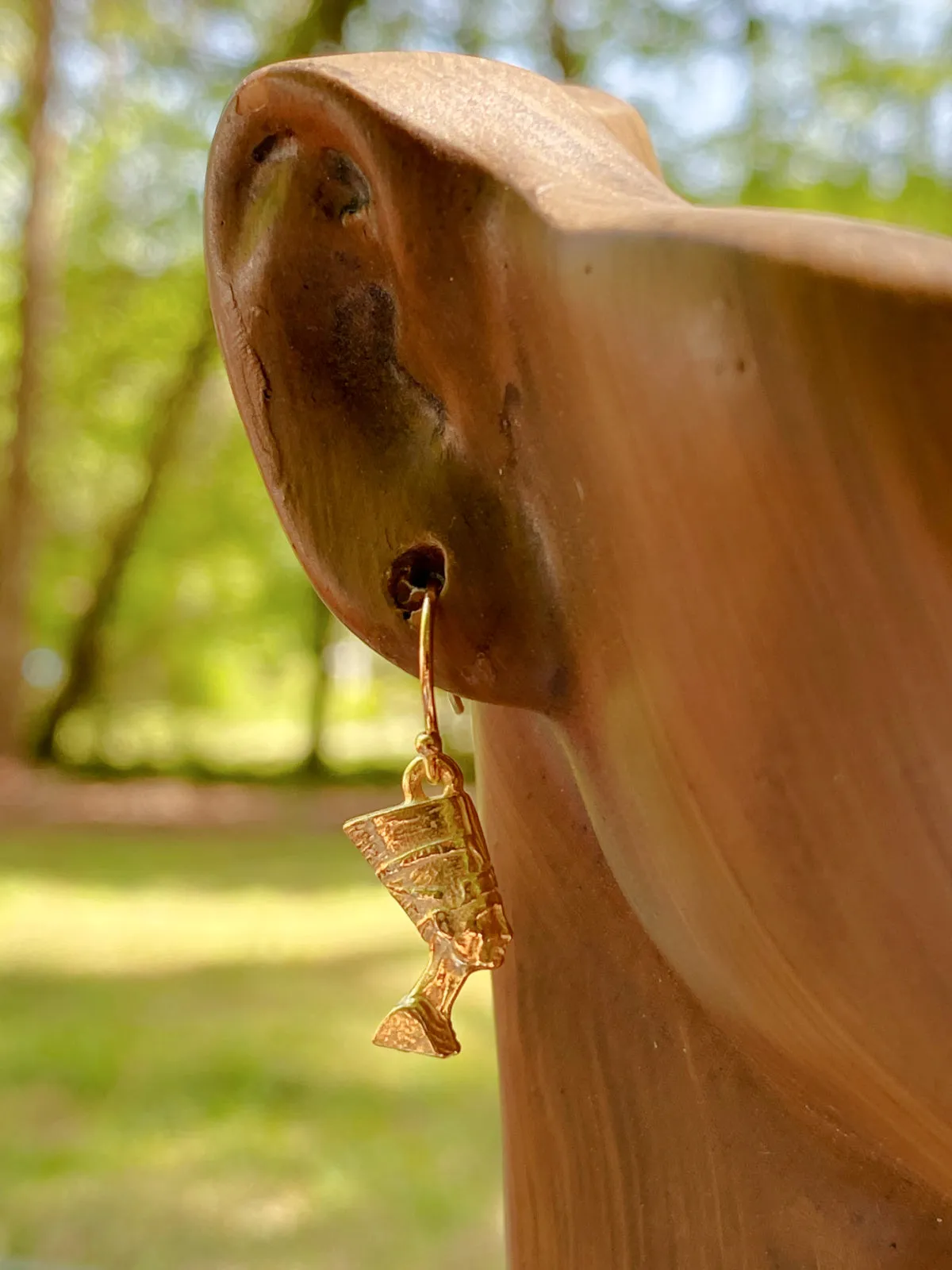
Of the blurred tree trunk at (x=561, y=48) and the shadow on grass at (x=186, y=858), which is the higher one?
the blurred tree trunk at (x=561, y=48)

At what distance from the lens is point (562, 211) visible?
1.13ft

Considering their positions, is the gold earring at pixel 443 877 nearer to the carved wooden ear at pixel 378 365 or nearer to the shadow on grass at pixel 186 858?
the carved wooden ear at pixel 378 365

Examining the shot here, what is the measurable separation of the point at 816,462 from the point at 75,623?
660 cm

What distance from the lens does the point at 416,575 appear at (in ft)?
1.30

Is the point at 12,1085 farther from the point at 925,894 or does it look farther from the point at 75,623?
the point at 75,623

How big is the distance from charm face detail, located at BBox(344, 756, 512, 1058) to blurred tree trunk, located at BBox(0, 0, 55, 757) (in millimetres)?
5201

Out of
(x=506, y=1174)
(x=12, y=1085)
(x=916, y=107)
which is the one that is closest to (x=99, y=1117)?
(x=12, y=1085)

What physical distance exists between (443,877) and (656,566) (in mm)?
158

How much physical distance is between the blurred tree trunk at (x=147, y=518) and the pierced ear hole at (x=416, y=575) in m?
5.59

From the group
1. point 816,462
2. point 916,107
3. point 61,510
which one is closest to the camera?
point 816,462

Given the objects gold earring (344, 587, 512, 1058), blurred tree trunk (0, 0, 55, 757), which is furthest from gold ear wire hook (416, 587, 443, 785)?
blurred tree trunk (0, 0, 55, 757)

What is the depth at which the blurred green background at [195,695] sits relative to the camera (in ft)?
7.04

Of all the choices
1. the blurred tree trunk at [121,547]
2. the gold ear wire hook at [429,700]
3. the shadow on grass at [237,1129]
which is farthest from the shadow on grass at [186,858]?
the gold ear wire hook at [429,700]

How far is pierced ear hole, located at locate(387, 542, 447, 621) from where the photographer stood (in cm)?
39
